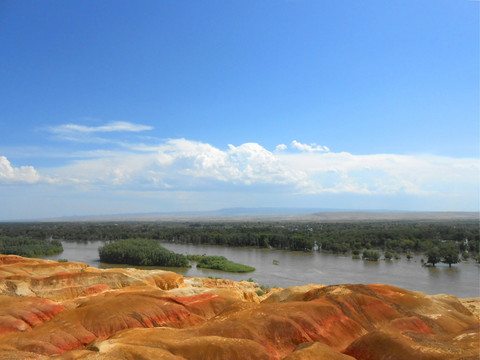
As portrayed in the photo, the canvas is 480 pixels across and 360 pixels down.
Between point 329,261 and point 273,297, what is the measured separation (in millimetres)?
45271

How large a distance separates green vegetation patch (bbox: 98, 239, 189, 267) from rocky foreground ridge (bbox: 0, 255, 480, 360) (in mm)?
38164

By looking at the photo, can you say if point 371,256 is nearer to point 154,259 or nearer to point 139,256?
point 154,259

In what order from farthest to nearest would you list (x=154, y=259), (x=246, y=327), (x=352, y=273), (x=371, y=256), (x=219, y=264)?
(x=371, y=256) < (x=154, y=259) < (x=219, y=264) < (x=352, y=273) < (x=246, y=327)

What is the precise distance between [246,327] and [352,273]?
45.1 meters

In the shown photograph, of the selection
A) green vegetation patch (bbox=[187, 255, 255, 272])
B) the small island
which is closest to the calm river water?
green vegetation patch (bbox=[187, 255, 255, 272])

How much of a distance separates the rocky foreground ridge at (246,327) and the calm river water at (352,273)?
2133 cm

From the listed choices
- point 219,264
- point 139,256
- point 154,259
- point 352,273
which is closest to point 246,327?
point 352,273

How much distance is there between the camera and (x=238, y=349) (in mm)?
16797

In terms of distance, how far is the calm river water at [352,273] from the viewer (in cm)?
5147

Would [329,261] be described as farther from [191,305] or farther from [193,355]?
[193,355]

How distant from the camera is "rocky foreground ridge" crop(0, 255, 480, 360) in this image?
16406 mm

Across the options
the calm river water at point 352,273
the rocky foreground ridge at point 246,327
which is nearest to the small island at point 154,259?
the calm river water at point 352,273

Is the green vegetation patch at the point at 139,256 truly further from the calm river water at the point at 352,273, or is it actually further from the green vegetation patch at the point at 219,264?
the green vegetation patch at the point at 219,264

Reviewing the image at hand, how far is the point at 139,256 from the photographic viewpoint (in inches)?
2788
